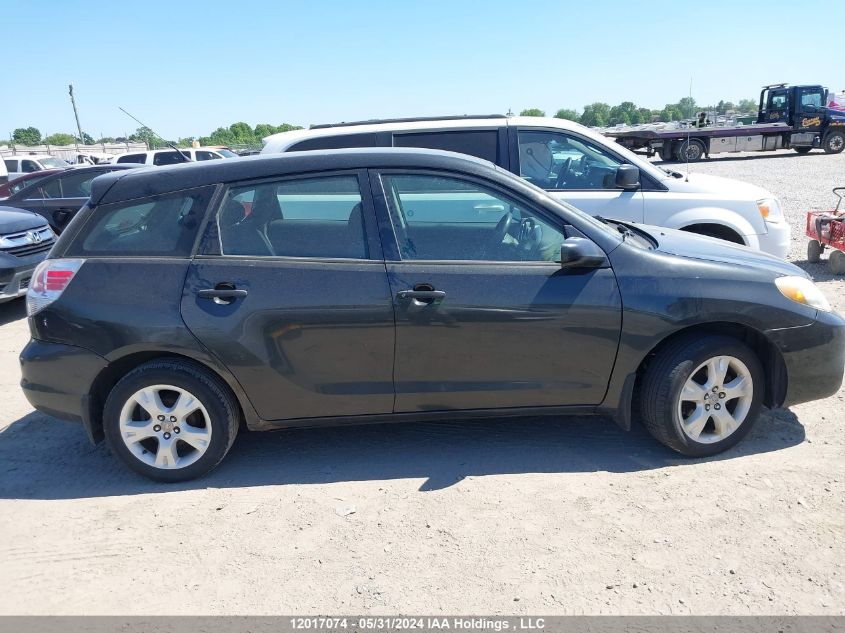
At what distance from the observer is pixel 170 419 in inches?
146

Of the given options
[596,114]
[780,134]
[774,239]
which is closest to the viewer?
[774,239]

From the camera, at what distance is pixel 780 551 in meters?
2.97

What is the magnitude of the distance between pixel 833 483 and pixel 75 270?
4.23 meters

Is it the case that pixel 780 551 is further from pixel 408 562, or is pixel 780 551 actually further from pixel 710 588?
pixel 408 562

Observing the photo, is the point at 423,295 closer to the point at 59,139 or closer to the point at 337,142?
the point at 337,142

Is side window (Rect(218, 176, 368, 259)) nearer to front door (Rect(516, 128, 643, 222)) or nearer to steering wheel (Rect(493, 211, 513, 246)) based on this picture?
steering wheel (Rect(493, 211, 513, 246))

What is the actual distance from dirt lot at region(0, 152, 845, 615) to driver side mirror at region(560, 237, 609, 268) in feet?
3.71

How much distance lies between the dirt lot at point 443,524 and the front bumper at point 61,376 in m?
0.47

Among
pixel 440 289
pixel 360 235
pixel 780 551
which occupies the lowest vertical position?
pixel 780 551

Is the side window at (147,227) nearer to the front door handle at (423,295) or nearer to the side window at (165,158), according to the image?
the front door handle at (423,295)

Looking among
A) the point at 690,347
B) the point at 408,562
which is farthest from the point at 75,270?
the point at 690,347

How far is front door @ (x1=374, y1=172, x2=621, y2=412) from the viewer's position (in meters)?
3.60

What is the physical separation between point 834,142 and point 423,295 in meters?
32.7

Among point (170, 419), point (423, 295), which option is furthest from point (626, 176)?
point (170, 419)
